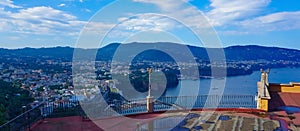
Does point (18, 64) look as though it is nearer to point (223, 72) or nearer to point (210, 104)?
point (223, 72)

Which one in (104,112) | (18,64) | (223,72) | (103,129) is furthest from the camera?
(18,64)

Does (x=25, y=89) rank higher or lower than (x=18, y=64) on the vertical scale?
lower

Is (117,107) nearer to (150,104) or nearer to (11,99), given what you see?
(150,104)

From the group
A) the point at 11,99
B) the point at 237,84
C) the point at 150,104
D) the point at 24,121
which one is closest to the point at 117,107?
the point at 150,104

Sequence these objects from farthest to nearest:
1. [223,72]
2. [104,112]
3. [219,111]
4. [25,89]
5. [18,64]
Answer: [18,64] < [223,72] < [25,89] < [219,111] < [104,112]

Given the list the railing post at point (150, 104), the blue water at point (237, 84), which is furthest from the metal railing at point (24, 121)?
the blue water at point (237, 84)

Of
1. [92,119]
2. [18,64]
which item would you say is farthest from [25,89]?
[92,119]
